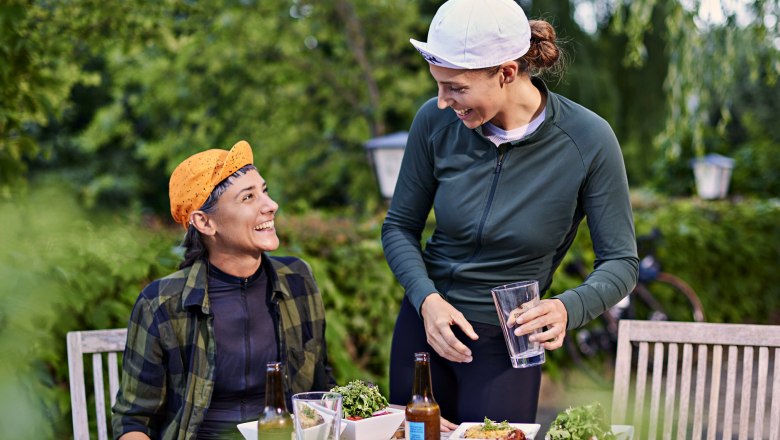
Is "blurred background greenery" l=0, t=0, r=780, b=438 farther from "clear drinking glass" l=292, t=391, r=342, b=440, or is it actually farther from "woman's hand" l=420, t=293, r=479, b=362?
"woman's hand" l=420, t=293, r=479, b=362

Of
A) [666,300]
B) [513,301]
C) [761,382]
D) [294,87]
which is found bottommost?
[666,300]

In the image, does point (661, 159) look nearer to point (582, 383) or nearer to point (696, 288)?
point (696, 288)

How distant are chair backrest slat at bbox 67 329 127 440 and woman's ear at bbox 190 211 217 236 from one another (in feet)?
1.31

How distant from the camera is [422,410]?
1909mm

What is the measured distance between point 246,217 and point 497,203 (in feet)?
2.33

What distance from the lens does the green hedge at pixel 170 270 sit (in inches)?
42.0

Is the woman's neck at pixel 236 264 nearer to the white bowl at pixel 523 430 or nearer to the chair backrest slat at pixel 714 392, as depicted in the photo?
the white bowl at pixel 523 430

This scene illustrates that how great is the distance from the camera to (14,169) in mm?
4227

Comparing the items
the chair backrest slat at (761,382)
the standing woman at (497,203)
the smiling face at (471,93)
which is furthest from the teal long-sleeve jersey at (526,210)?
the chair backrest slat at (761,382)

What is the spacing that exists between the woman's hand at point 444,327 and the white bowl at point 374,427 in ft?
0.71

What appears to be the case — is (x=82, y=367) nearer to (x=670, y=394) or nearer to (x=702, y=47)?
(x=670, y=394)

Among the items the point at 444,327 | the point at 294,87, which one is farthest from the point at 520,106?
the point at 294,87

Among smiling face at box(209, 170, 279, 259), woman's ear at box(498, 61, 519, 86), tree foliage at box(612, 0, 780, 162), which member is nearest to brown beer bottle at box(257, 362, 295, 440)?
smiling face at box(209, 170, 279, 259)

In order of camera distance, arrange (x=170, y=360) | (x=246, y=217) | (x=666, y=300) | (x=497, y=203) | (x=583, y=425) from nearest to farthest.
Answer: (x=583, y=425) < (x=497, y=203) < (x=170, y=360) < (x=246, y=217) < (x=666, y=300)
